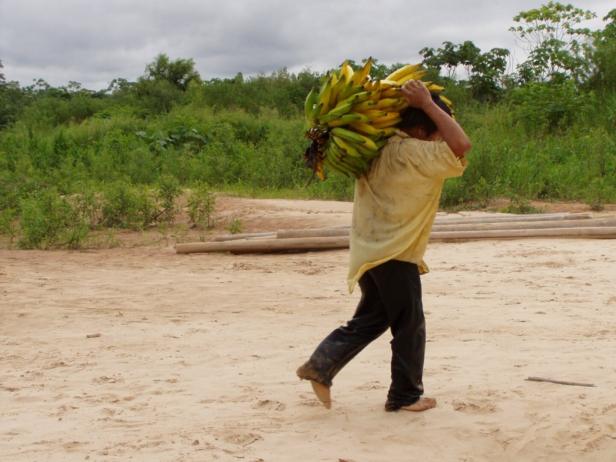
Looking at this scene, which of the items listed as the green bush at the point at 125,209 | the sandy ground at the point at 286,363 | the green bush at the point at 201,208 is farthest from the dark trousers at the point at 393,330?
the green bush at the point at 125,209

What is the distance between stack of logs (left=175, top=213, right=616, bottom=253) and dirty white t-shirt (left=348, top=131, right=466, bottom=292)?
536 cm

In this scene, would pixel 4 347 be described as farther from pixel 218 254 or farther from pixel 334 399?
pixel 218 254

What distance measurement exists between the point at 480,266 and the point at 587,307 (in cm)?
194

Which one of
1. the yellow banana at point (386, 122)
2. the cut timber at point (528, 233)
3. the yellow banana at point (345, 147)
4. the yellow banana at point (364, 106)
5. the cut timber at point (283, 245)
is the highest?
the yellow banana at point (364, 106)

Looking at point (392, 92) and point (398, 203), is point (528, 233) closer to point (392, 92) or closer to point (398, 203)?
point (398, 203)

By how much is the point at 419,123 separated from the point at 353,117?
0.31 meters

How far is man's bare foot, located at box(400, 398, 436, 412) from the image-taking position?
12.7 feet

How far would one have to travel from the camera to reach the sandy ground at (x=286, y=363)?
3596 millimetres

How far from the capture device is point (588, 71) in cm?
2034

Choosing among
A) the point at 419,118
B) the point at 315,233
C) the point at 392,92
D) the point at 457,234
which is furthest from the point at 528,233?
the point at 392,92

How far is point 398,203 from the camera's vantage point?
3783 millimetres

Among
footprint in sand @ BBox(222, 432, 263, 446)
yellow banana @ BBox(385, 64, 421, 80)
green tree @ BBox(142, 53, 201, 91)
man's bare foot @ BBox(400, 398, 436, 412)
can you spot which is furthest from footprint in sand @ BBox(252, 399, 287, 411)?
green tree @ BBox(142, 53, 201, 91)

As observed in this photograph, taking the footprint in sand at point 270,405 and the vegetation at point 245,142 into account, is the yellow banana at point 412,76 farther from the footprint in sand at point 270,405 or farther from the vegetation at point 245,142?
the vegetation at point 245,142

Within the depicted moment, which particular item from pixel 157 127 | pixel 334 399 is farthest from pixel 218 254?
pixel 157 127
